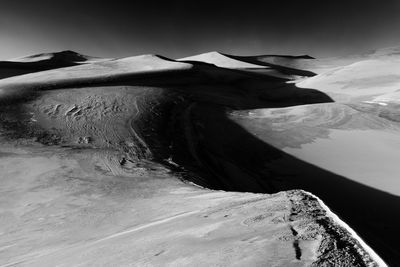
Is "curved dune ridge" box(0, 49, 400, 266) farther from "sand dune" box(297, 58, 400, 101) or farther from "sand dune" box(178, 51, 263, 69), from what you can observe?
"sand dune" box(178, 51, 263, 69)

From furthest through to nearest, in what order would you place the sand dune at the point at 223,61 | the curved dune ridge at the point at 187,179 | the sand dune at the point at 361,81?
the sand dune at the point at 223,61, the sand dune at the point at 361,81, the curved dune ridge at the point at 187,179

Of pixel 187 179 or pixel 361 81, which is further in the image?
pixel 361 81

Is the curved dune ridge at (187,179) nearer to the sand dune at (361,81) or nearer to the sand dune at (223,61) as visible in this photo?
the sand dune at (361,81)

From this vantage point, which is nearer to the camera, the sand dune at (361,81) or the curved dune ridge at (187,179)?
the curved dune ridge at (187,179)

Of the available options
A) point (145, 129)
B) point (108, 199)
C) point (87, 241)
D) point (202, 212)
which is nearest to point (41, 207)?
point (108, 199)

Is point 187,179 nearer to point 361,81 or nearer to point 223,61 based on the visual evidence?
point 361,81

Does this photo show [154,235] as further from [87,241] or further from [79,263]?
[87,241]

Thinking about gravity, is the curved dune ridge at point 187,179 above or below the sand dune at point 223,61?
below

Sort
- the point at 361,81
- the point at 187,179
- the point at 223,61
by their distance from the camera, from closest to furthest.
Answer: the point at 187,179 < the point at 361,81 < the point at 223,61

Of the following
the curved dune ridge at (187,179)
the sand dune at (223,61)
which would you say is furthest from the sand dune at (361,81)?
the sand dune at (223,61)

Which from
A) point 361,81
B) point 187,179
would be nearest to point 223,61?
point 361,81
